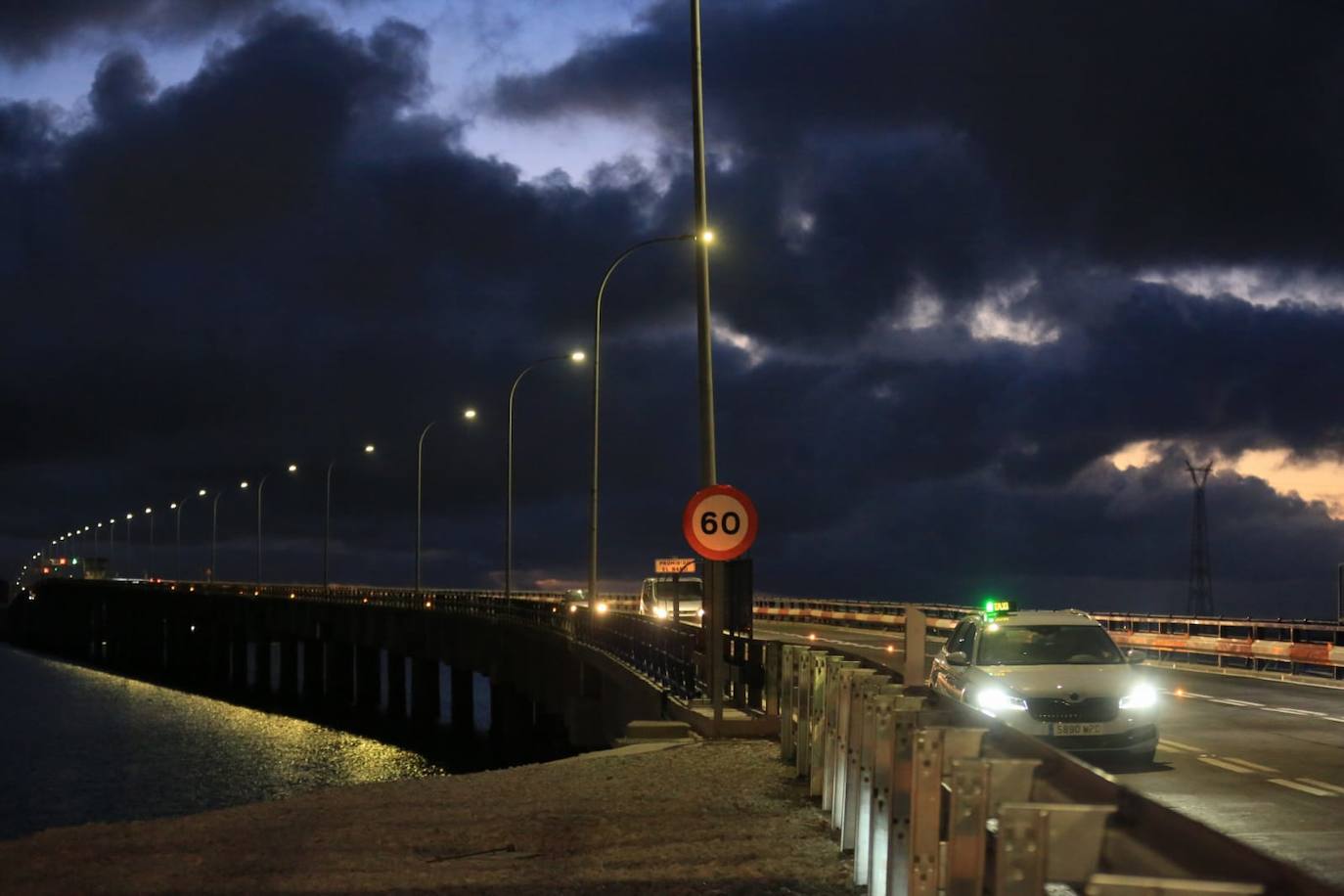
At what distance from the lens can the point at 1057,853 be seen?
5406mm

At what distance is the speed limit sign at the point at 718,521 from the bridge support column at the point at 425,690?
228 feet

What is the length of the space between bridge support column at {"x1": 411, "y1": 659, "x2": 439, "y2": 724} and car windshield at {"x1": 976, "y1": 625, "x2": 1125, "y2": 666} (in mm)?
70041

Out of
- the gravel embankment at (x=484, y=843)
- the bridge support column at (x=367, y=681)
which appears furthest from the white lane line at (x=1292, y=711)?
the bridge support column at (x=367, y=681)

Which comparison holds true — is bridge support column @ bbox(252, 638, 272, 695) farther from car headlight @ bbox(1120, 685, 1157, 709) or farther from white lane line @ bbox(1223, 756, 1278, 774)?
car headlight @ bbox(1120, 685, 1157, 709)

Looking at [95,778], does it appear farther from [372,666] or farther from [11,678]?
[11,678]

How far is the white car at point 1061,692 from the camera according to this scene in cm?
1599

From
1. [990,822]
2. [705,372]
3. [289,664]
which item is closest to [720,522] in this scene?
[705,372]

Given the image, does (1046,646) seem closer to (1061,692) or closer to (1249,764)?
(1061,692)

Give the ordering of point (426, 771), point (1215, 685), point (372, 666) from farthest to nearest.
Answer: point (372, 666)
point (426, 771)
point (1215, 685)

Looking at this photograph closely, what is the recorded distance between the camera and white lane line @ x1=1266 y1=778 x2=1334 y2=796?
1470 cm

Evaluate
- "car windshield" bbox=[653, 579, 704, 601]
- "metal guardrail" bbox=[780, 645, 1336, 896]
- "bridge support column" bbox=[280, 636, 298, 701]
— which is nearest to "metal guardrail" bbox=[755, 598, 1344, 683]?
"car windshield" bbox=[653, 579, 704, 601]

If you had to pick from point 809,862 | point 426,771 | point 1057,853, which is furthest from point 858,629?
point 1057,853

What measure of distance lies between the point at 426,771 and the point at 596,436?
65.9 feet

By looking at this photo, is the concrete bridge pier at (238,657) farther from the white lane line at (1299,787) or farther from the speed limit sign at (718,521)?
the white lane line at (1299,787)
